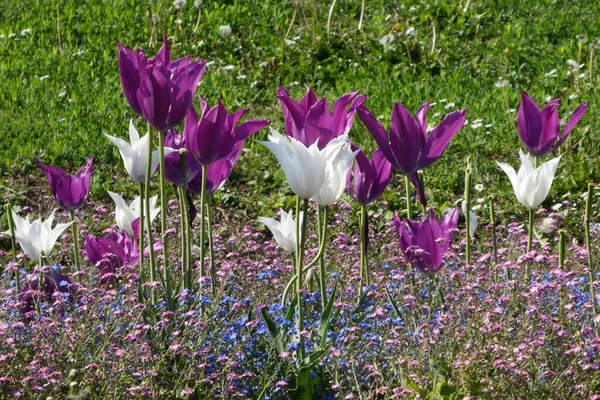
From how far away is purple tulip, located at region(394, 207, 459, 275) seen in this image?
10.4 feet

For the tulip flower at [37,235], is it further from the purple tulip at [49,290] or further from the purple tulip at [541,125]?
the purple tulip at [541,125]

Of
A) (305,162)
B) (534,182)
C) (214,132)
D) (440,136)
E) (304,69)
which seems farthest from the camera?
(304,69)

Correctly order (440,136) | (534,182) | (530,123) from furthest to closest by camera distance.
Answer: (530,123) < (534,182) < (440,136)

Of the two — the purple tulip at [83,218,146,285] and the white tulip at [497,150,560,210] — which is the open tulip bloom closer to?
the white tulip at [497,150,560,210]

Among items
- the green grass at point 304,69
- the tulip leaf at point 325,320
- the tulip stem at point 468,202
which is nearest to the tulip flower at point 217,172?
the tulip leaf at point 325,320

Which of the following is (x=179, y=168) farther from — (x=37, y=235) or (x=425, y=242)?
(x=425, y=242)

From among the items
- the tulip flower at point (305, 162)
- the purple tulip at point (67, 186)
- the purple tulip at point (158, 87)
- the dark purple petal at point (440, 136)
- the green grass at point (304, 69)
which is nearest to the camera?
the tulip flower at point (305, 162)

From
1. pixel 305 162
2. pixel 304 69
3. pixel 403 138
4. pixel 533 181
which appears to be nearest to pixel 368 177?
pixel 403 138

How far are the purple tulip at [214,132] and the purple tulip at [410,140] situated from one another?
0.38 m

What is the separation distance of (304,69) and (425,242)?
3.92 metres

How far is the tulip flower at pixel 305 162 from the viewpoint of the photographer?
2.80 meters

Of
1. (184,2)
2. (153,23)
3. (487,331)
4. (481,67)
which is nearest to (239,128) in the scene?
(487,331)

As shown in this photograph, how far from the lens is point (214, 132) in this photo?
303 cm

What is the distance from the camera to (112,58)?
289 inches
